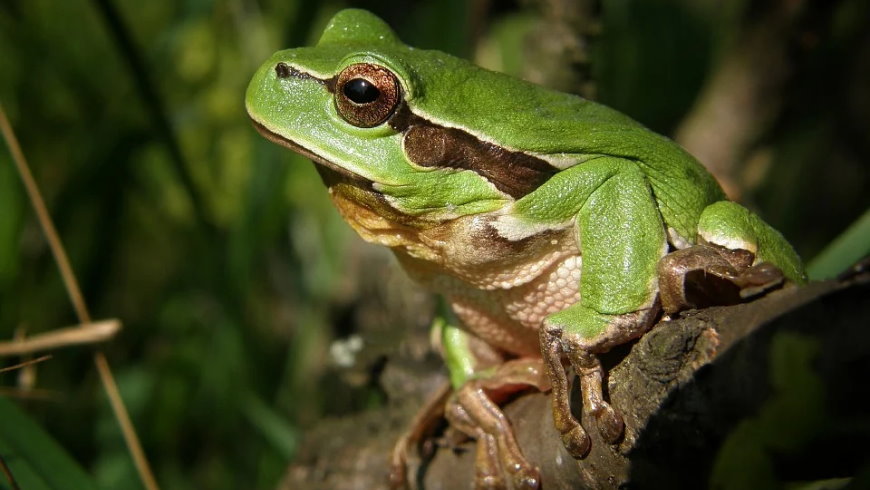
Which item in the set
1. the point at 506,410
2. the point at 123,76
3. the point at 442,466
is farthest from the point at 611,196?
the point at 123,76

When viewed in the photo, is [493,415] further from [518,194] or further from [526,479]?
[518,194]

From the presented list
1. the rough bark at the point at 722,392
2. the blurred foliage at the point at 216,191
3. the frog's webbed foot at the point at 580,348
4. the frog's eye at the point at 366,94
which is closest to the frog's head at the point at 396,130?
the frog's eye at the point at 366,94

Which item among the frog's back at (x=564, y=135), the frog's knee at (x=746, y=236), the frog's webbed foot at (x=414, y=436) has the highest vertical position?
the frog's back at (x=564, y=135)

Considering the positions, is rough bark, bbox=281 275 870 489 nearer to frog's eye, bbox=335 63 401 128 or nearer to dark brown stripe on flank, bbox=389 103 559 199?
dark brown stripe on flank, bbox=389 103 559 199

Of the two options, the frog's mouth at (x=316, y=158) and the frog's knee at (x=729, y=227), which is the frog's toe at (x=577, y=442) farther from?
the frog's mouth at (x=316, y=158)

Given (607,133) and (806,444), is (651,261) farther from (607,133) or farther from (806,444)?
(806,444)

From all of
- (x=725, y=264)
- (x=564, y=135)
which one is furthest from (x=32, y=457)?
(x=725, y=264)

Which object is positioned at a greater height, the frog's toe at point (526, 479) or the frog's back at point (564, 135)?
the frog's back at point (564, 135)

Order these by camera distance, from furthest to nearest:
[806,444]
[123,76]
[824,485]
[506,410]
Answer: [123,76], [506,410], [824,485], [806,444]
